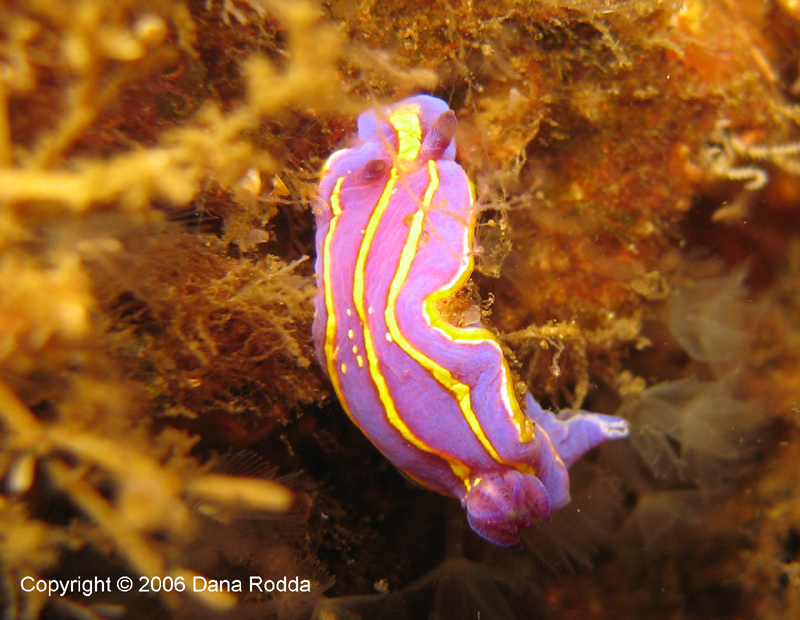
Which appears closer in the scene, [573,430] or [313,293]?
[313,293]

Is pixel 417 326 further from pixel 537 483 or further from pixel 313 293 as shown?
pixel 537 483

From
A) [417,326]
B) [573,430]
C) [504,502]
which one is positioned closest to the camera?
[417,326]

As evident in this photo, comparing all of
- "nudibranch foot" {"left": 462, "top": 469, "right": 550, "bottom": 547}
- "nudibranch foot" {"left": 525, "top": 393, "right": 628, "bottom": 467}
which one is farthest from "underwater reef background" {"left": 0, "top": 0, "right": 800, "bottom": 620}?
"nudibranch foot" {"left": 462, "top": 469, "right": 550, "bottom": 547}

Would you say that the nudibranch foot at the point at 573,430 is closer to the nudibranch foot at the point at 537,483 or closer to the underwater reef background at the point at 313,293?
the nudibranch foot at the point at 537,483

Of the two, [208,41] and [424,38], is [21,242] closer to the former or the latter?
[208,41]

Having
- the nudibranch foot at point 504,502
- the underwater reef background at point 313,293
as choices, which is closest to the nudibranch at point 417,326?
the nudibranch foot at point 504,502

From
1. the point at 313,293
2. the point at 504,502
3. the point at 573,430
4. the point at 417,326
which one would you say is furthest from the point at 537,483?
the point at 313,293

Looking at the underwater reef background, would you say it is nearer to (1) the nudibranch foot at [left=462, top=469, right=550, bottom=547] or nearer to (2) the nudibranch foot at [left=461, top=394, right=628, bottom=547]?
(2) the nudibranch foot at [left=461, top=394, right=628, bottom=547]
